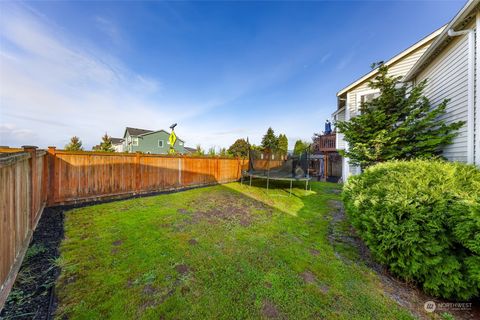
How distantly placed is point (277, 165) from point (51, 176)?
926cm

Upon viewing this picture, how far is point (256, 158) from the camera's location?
9672 millimetres

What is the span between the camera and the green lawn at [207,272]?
1774 mm

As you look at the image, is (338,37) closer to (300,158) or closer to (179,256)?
(300,158)

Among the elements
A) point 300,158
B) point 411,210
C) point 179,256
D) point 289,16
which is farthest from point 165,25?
point 411,210

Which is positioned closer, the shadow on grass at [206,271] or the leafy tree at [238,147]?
the shadow on grass at [206,271]

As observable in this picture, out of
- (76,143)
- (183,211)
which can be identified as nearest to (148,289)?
(183,211)

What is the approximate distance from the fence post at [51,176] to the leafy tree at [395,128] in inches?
367

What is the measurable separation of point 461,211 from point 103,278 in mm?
4146

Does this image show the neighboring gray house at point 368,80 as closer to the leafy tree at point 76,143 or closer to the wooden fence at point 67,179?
the wooden fence at point 67,179

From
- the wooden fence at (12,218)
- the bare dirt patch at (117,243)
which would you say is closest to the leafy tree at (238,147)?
the bare dirt patch at (117,243)

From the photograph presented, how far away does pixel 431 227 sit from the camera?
2.00 metres

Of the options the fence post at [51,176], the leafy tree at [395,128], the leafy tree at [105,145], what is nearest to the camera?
the fence post at [51,176]

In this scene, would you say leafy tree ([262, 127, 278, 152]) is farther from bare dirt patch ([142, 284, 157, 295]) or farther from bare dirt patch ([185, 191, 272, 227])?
bare dirt patch ([142, 284, 157, 295])

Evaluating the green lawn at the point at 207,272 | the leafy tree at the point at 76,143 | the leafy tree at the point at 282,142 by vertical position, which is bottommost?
the green lawn at the point at 207,272
